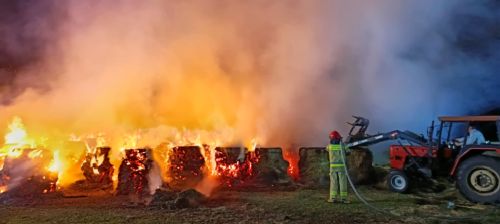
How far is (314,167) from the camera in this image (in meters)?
13.1

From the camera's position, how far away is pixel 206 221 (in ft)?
24.7

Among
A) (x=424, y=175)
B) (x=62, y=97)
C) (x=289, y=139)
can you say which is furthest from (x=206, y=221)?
(x=62, y=97)

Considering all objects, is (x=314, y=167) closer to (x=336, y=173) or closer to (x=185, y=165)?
(x=336, y=173)

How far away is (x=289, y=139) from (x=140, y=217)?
1009 centimetres

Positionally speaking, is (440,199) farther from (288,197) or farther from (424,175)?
(288,197)

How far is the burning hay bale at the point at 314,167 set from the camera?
12.9 meters

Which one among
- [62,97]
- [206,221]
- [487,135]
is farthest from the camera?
[62,97]

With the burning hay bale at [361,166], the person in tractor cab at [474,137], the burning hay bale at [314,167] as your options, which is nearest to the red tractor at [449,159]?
the person in tractor cab at [474,137]

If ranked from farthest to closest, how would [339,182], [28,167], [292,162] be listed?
[292,162] < [28,167] < [339,182]

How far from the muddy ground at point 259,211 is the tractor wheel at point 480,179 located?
0.32 metres

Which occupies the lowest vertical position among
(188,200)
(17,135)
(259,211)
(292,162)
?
(259,211)

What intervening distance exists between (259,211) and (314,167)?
5044 mm

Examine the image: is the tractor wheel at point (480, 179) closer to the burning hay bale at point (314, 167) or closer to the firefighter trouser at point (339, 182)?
the firefighter trouser at point (339, 182)

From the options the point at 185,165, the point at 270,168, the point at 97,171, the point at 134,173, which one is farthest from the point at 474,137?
the point at 97,171
